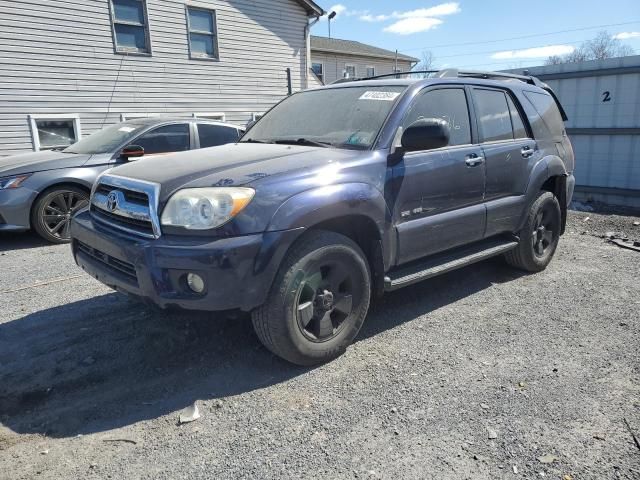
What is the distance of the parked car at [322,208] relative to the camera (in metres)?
2.71

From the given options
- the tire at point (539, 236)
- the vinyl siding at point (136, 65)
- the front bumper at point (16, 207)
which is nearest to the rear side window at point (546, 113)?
the tire at point (539, 236)

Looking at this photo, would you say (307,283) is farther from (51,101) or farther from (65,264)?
(51,101)

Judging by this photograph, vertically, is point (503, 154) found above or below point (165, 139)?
below

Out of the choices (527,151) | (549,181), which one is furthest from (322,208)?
(549,181)

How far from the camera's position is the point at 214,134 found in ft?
24.5

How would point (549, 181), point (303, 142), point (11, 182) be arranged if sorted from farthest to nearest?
point (11, 182) → point (549, 181) → point (303, 142)

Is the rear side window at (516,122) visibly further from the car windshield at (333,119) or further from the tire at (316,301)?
the tire at (316,301)

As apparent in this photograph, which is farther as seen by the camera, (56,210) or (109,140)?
(109,140)

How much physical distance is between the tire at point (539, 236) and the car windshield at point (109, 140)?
17.1 ft

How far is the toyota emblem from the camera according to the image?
3.11 metres

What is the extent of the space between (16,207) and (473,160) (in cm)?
540

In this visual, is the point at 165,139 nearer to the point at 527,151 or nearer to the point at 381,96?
the point at 381,96

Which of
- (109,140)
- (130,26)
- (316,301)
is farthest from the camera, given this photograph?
(130,26)

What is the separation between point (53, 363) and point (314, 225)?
195 cm
